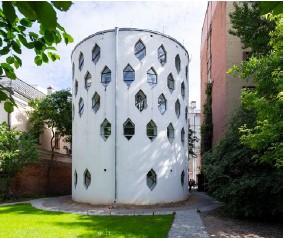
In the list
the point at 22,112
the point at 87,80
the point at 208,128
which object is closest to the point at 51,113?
the point at 22,112

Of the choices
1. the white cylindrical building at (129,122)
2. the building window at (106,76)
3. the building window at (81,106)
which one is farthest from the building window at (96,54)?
the building window at (81,106)

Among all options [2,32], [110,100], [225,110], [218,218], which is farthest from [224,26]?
[2,32]

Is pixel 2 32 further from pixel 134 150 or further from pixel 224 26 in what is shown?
pixel 224 26

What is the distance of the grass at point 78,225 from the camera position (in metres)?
9.48

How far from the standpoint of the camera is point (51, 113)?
78.2 feet

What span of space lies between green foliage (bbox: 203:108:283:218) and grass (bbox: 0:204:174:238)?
269 cm

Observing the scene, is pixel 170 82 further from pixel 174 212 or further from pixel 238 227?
pixel 238 227

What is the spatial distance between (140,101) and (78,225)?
8.52 meters

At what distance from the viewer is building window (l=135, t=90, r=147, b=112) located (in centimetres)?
1753

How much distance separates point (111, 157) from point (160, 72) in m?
5.80

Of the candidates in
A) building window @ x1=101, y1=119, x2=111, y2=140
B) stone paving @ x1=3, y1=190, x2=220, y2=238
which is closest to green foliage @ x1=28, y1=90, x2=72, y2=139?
building window @ x1=101, y1=119, x2=111, y2=140

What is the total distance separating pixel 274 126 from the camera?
24.7ft

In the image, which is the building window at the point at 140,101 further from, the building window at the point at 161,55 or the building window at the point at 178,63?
the building window at the point at 178,63

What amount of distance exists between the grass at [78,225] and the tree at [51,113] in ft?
35.6
